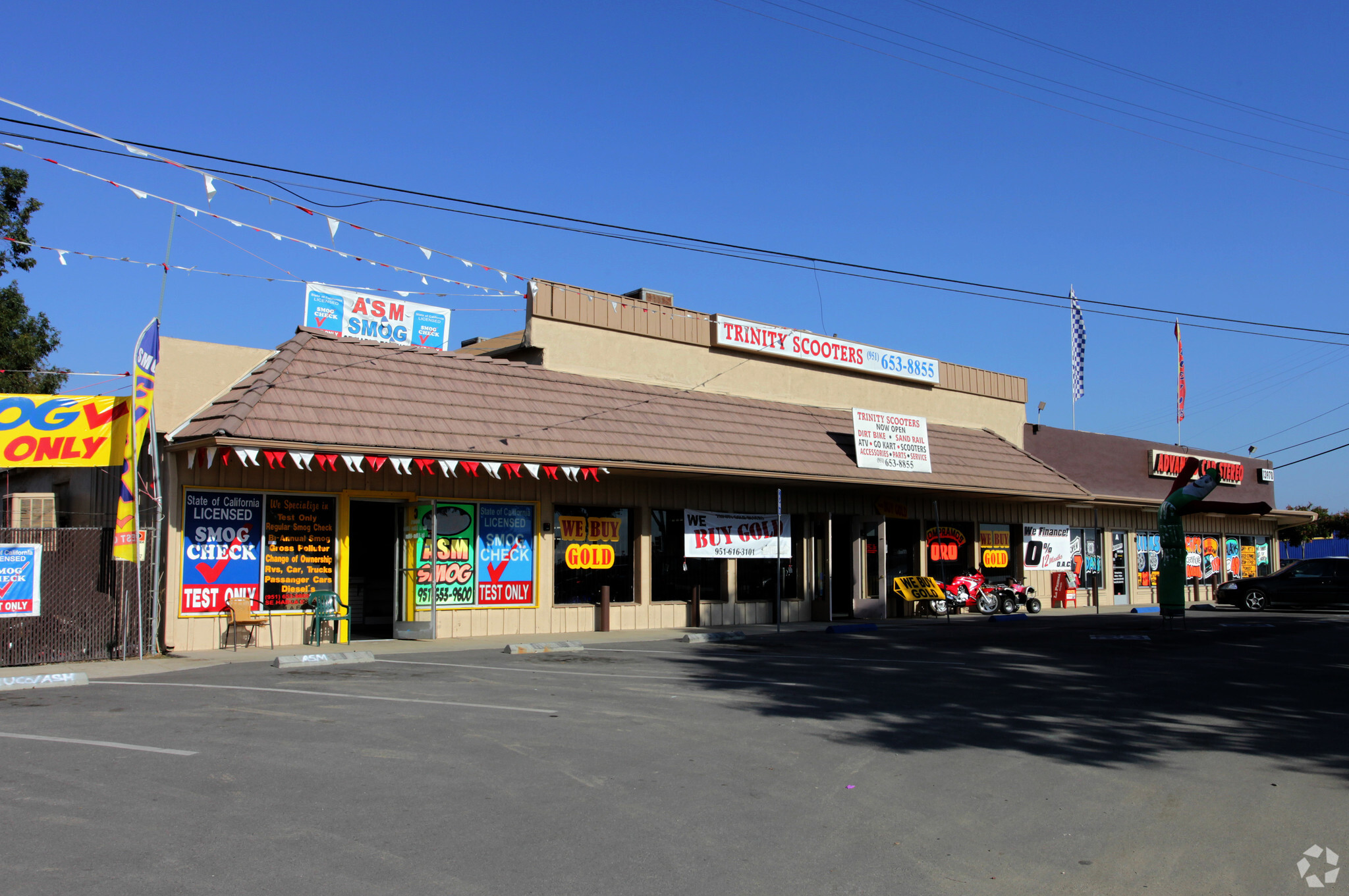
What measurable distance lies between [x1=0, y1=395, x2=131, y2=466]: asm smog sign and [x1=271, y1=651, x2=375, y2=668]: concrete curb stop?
14.0 ft

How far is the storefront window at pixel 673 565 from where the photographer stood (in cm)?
2198

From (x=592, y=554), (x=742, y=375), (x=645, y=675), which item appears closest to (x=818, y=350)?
Result: (x=742, y=375)

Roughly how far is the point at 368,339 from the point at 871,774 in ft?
47.6

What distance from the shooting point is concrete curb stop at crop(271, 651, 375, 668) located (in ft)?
46.5

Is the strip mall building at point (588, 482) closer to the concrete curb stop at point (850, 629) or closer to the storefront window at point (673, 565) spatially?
the storefront window at point (673, 565)

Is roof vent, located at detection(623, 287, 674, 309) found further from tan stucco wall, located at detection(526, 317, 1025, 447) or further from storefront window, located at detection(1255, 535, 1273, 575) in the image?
storefront window, located at detection(1255, 535, 1273, 575)

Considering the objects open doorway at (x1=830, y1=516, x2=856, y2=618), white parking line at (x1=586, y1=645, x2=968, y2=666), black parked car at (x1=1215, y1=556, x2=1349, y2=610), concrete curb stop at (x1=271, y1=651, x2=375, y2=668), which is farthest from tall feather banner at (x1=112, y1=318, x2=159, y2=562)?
black parked car at (x1=1215, y1=556, x2=1349, y2=610)

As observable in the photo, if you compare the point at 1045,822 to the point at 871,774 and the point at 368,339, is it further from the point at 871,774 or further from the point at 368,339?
the point at 368,339

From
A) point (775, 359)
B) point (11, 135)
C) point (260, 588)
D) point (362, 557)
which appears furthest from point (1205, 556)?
point (11, 135)

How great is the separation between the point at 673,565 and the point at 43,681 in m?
12.3

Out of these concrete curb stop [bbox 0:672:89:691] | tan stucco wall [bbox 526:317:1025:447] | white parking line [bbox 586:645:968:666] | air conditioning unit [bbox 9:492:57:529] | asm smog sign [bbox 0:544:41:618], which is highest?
tan stucco wall [bbox 526:317:1025:447]

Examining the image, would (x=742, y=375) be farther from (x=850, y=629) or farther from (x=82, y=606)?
(x=82, y=606)

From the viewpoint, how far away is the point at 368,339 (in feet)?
64.2
